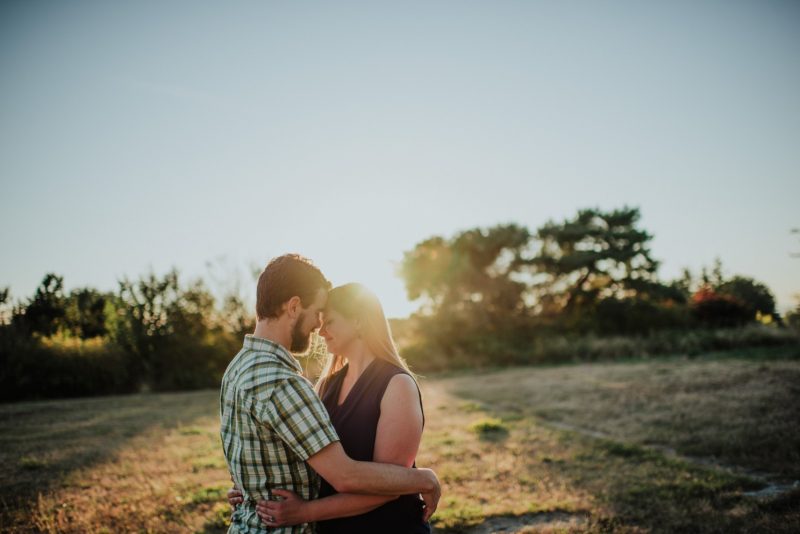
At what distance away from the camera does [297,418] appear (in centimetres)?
178

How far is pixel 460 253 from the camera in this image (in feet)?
102

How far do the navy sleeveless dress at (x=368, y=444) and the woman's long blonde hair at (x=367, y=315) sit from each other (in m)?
0.06

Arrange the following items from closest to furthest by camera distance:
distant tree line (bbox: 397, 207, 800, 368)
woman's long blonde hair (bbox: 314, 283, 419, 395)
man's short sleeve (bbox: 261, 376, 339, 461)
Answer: man's short sleeve (bbox: 261, 376, 339, 461) → woman's long blonde hair (bbox: 314, 283, 419, 395) → distant tree line (bbox: 397, 207, 800, 368)

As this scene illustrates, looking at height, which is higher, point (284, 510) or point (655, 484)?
point (284, 510)

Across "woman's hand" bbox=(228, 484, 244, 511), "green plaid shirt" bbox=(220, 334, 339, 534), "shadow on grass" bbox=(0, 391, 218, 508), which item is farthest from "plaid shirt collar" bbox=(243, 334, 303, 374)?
"shadow on grass" bbox=(0, 391, 218, 508)

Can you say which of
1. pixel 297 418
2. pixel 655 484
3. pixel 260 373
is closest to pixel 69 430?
pixel 260 373

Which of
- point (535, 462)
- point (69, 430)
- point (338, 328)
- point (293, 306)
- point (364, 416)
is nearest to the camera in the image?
point (293, 306)

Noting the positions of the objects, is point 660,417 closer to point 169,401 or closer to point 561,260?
point 169,401

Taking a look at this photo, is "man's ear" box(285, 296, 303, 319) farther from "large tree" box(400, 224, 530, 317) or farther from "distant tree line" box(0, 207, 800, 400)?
"large tree" box(400, 224, 530, 317)

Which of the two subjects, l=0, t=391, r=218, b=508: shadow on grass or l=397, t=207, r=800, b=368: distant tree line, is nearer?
l=0, t=391, r=218, b=508: shadow on grass

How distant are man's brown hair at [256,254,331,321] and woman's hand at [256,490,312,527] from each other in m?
0.74

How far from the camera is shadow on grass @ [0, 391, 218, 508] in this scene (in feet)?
21.1

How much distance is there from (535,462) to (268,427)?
246 inches

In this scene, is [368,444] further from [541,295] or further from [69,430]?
[541,295]
